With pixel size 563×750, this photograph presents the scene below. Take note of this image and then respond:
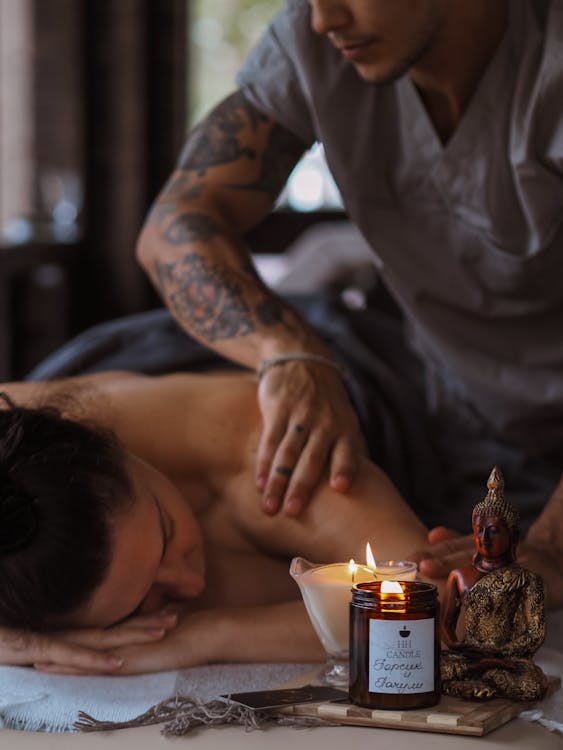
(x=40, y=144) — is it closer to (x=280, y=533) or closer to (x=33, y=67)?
(x=33, y=67)

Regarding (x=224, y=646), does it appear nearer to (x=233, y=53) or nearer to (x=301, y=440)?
(x=301, y=440)

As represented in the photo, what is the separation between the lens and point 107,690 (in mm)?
1330

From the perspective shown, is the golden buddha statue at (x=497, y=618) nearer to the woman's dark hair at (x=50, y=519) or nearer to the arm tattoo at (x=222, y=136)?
the woman's dark hair at (x=50, y=519)

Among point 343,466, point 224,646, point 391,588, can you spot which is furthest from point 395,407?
point 391,588

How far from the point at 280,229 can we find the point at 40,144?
3.97 feet

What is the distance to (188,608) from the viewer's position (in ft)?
5.09

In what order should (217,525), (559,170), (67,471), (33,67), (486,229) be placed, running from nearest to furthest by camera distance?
1. (67,471)
2. (217,525)
3. (559,170)
4. (486,229)
5. (33,67)

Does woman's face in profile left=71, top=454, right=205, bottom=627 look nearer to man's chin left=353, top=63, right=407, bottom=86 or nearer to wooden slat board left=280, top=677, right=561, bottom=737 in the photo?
wooden slat board left=280, top=677, right=561, bottom=737

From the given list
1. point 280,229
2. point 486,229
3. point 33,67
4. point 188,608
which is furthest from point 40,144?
point 188,608

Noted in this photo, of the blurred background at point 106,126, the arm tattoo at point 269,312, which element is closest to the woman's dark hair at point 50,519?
the arm tattoo at point 269,312

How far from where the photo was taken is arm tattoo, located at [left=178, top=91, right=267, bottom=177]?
2.12m

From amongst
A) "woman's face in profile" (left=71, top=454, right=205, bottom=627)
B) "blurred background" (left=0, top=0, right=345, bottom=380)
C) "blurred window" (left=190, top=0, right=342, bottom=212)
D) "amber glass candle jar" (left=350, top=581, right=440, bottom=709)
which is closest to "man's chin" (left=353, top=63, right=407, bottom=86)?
"woman's face in profile" (left=71, top=454, right=205, bottom=627)

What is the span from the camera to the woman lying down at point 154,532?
4.29ft

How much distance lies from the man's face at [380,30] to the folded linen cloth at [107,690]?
93 centimetres
